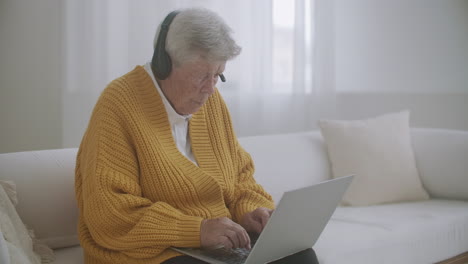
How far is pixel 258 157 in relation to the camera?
2174 mm

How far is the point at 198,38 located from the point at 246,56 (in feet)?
6.32

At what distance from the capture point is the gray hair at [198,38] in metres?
1.43

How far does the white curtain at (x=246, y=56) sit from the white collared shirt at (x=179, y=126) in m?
1.26

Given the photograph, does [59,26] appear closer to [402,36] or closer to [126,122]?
[126,122]

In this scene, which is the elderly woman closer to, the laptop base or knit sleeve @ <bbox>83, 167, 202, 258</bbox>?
knit sleeve @ <bbox>83, 167, 202, 258</bbox>

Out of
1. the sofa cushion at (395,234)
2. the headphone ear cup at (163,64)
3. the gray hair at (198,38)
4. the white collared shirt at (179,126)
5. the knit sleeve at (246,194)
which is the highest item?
the gray hair at (198,38)

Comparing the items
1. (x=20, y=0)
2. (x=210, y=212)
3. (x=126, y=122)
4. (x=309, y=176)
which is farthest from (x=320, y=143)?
(x=20, y=0)

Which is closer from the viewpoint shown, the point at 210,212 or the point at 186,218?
the point at 186,218

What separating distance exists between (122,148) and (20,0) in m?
1.50

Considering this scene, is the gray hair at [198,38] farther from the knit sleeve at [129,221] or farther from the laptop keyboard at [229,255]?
the laptop keyboard at [229,255]

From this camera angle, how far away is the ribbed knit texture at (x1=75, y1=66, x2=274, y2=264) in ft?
4.42

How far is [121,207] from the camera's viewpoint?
53.1 inches

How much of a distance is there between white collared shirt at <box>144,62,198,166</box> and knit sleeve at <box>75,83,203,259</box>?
0.46 ft

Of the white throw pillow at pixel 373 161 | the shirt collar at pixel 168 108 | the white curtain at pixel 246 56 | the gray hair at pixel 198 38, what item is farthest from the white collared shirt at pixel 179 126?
the white curtain at pixel 246 56
